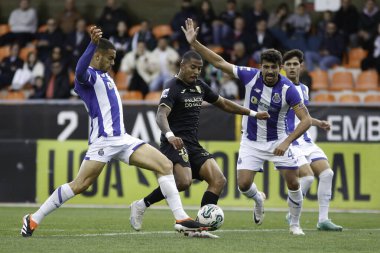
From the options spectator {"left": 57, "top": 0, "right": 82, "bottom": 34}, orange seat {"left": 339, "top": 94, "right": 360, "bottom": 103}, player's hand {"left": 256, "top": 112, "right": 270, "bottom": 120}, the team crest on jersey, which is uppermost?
spectator {"left": 57, "top": 0, "right": 82, "bottom": 34}

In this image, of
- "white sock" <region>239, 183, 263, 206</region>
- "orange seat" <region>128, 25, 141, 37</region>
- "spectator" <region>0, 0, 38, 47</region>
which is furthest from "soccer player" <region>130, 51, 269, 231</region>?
"spectator" <region>0, 0, 38, 47</region>

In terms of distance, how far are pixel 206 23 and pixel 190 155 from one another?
10646 millimetres

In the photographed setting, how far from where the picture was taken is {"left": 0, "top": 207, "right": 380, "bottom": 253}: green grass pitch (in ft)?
30.4

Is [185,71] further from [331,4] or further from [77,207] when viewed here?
[331,4]

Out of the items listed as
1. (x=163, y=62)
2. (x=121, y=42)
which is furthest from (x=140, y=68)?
(x=121, y=42)

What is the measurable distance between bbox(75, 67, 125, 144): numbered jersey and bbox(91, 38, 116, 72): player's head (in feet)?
0.28

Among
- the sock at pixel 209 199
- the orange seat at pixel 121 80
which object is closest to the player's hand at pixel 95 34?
the sock at pixel 209 199

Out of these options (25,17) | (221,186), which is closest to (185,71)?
(221,186)

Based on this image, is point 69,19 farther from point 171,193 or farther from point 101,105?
point 171,193

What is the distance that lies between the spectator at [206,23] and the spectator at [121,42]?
5.28ft

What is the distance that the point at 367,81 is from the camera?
2009 cm

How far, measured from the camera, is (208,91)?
11203 millimetres

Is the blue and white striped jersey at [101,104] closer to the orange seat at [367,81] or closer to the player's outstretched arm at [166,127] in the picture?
the player's outstretched arm at [166,127]

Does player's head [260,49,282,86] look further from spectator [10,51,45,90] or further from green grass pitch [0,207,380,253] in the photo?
spectator [10,51,45,90]
